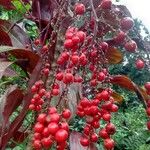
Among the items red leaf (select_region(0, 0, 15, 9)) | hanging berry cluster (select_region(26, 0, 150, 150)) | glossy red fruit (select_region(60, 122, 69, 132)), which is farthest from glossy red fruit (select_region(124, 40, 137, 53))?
red leaf (select_region(0, 0, 15, 9))

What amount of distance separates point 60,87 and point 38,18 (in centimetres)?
47

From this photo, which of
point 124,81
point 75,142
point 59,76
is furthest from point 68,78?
point 124,81

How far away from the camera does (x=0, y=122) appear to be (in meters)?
1.05

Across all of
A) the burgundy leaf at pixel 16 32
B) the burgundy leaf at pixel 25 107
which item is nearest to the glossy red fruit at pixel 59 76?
the burgundy leaf at pixel 25 107

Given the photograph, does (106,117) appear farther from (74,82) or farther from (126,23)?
(126,23)

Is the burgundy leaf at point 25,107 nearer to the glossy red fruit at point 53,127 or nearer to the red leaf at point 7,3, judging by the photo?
the glossy red fruit at point 53,127

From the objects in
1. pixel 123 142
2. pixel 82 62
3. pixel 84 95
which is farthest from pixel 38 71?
pixel 123 142

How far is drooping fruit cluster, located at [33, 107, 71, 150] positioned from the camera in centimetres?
67

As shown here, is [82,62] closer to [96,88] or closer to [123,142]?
[96,88]

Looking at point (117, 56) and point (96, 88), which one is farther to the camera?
point (117, 56)

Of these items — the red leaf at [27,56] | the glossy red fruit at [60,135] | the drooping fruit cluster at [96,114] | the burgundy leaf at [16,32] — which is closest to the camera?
the glossy red fruit at [60,135]

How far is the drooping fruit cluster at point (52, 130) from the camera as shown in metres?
0.67

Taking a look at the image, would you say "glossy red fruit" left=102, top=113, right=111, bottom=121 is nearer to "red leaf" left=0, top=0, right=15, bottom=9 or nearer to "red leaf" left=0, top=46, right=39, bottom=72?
"red leaf" left=0, top=46, right=39, bottom=72

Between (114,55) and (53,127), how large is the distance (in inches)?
24.1
